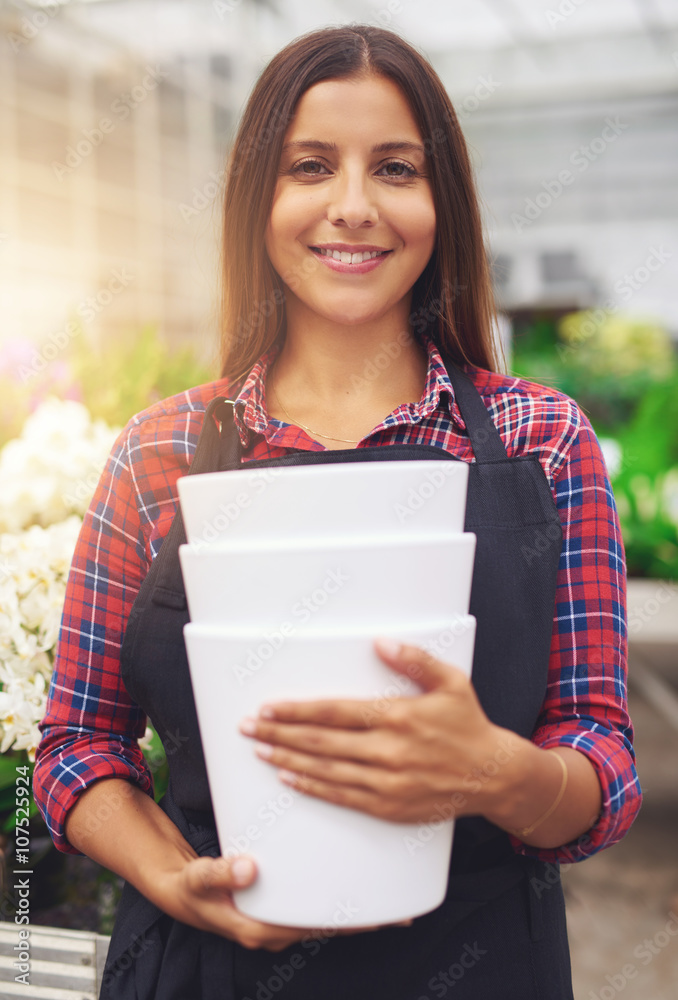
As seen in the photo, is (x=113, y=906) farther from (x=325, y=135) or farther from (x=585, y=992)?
(x=585, y=992)

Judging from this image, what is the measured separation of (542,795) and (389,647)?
0.23m

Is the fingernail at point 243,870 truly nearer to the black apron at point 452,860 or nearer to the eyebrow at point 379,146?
the black apron at point 452,860

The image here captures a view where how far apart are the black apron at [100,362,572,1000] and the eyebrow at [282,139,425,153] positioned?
0.31m

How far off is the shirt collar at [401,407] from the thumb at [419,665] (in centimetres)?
39

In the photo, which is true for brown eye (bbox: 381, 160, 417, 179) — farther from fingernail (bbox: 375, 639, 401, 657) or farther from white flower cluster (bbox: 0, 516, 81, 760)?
white flower cluster (bbox: 0, 516, 81, 760)

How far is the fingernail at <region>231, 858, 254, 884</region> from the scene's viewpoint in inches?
24.2

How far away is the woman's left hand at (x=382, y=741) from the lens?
583mm

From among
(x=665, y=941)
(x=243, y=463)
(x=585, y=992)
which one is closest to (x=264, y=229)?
(x=243, y=463)

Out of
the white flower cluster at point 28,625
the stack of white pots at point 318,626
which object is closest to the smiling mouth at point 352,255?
the stack of white pots at point 318,626

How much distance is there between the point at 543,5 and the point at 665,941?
7.36 m

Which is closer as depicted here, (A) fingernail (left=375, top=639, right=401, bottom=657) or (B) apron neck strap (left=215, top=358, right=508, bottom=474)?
(A) fingernail (left=375, top=639, right=401, bottom=657)

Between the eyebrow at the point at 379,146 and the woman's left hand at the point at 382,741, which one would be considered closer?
the woman's left hand at the point at 382,741

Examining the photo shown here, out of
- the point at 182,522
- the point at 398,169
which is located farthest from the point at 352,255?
the point at 182,522

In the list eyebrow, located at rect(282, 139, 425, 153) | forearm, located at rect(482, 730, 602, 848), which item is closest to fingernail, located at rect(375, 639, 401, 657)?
forearm, located at rect(482, 730, 602, 848)
